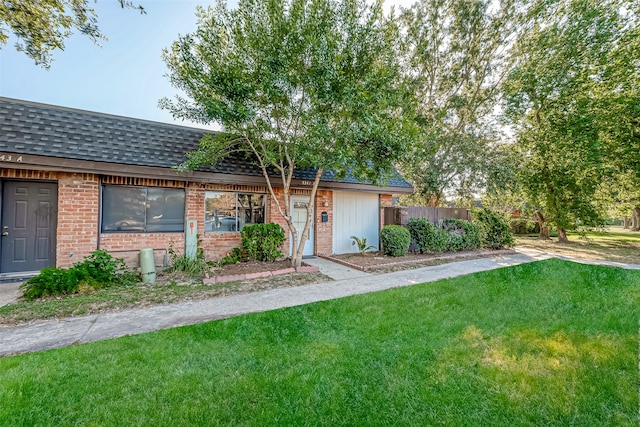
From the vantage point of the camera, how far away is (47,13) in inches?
193

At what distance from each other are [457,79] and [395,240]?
1017 centimetres

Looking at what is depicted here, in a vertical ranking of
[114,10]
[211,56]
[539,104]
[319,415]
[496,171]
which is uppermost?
[539,104]

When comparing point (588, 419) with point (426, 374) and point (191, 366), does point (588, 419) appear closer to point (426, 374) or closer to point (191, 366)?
point (426, 374)

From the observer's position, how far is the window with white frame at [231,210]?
7.59 meters

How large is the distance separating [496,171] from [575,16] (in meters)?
7.06

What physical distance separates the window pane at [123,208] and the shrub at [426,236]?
836 cm

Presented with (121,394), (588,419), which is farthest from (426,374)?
(121,394)

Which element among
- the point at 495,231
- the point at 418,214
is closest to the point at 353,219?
the point at 418,214

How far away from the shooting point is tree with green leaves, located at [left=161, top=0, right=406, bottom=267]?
221 inches

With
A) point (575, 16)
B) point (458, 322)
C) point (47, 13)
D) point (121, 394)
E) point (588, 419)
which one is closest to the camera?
point (588, 419)

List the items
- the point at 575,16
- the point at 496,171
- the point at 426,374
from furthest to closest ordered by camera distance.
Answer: the point at 496,171
the point at 575,16
the point at 426,374

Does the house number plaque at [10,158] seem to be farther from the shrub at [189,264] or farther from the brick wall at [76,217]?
the shrub at [189,264]

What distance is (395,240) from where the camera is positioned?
8945mm

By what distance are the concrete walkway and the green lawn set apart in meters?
A: 0.36
